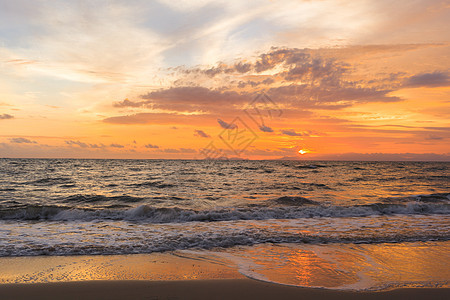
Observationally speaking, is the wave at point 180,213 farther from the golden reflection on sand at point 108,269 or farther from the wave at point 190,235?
the golden reflection on sand at point 108,269

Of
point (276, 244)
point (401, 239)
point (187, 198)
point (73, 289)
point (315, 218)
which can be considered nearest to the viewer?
point (73, 289)

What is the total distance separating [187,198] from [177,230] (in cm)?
945

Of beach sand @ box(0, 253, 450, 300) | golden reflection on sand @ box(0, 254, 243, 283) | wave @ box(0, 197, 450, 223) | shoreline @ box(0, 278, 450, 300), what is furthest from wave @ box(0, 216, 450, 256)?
shoreline @ box(0, 278, 450, 300)

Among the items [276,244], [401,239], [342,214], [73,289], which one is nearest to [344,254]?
[276,244]

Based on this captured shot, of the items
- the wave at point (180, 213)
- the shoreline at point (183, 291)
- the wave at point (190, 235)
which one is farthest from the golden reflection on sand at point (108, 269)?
the wave at point (180, 213)

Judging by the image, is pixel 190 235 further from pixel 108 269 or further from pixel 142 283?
pixel 142 283

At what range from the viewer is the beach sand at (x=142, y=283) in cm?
531

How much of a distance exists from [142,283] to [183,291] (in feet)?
2.99

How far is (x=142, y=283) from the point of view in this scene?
5.79 m

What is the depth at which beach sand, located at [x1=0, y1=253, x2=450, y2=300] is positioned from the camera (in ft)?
17.4

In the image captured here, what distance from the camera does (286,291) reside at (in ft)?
18.1

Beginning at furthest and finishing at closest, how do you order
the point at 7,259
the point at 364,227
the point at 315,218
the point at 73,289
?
the point at 315,218, the point at 364,227, the point at 7,259, the point at 73,289

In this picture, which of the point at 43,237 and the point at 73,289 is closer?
the point at 73,289

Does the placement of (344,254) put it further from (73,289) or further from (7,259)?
(7,259)
